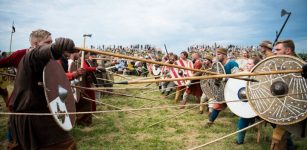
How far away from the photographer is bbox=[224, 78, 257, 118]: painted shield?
4.16 meters

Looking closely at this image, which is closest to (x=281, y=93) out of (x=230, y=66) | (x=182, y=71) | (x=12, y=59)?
(x=230, y=66)

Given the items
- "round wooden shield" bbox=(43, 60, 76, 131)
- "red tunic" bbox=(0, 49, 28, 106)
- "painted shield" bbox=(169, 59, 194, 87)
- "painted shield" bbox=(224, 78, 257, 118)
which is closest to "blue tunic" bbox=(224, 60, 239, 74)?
"painted shield" bbox=(224, 78, 257, 118)

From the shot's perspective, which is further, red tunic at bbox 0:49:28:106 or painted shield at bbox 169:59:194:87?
painted shield at bbox 169:59:194:87

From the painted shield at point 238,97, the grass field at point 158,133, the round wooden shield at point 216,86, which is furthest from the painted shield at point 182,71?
the painted shield at point 238,97

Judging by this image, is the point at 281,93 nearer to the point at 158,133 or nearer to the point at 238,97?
the point at 238,97

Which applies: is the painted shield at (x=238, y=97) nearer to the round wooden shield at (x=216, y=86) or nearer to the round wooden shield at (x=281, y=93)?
the round wooden shield at (x=216, y=86)

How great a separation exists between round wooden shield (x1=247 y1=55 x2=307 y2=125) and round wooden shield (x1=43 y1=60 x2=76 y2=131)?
2019mm

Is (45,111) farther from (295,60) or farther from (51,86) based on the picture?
(295,60)

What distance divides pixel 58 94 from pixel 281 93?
2493 mm

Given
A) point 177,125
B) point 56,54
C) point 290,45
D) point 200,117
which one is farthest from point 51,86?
point 200,117

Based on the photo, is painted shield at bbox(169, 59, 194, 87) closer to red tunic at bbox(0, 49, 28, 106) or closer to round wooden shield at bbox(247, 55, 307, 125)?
round wooden shield at bbox(247, 55, 307, 125)

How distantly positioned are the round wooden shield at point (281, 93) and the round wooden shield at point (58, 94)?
6.62 ft

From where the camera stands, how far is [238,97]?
171 inches

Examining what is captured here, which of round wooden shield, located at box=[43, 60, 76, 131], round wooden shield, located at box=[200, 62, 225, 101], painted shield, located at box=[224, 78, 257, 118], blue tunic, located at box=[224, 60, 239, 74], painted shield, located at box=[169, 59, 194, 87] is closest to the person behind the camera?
round wooden shield, located at box=[43, 60, 76, 131]
